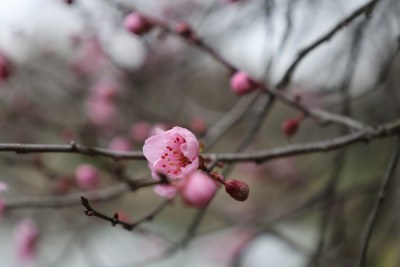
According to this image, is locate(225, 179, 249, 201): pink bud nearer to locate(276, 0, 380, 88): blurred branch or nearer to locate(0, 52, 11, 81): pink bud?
locate(276, 0, 380, 88): blurred branch

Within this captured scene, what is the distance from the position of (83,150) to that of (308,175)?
2352 millimetres

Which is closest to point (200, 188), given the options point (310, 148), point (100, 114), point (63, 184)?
point (310, 148)

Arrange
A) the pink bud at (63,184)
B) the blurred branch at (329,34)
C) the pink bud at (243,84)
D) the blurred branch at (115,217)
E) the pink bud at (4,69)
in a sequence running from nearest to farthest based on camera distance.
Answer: the blurred branch at (115,217) → the blurred branch at (329,34) → the pink bud at (243,84) → the pink bud at (4,69) → the pink bud at (63,184)

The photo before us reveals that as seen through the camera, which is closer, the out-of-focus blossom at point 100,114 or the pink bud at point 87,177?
the pink bud at point 87,177

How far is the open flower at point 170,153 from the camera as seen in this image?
90 centimetres

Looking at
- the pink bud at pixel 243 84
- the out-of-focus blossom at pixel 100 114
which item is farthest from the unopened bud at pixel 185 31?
the out-of-focus blossom at pixel 100 114

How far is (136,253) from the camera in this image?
13.9 ft

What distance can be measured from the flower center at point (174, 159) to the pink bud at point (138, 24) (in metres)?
0.50

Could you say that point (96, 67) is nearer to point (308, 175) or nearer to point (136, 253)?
point (308, 175)

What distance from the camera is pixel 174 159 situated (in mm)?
1001

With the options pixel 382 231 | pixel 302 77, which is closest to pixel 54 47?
pixel 302 77

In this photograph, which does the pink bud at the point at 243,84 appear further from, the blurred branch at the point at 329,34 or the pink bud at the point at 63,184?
the pink bud at the point at 63,184

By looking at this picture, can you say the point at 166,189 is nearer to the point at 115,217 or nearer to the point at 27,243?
the point at 115,217

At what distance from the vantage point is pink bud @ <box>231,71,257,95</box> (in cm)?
125
